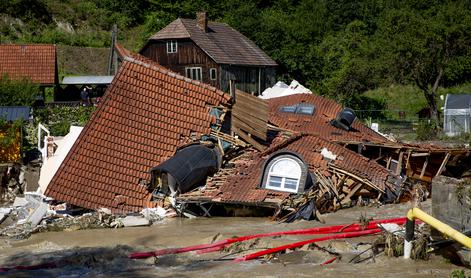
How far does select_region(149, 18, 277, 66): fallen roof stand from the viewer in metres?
44.5

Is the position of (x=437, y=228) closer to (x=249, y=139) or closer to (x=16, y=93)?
(x=249, y=139)

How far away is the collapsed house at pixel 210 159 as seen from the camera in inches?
885

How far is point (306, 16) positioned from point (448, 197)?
5379cm

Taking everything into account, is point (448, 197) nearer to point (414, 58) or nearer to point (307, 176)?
point (307, 176)

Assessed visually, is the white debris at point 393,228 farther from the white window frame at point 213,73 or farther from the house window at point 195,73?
the house window at point 195,73

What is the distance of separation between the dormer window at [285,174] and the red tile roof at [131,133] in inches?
125

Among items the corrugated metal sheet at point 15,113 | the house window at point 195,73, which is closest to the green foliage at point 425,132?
the house window at point 195,73

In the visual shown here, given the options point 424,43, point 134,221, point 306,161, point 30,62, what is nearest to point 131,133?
point 134,221

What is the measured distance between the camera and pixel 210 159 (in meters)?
23.5

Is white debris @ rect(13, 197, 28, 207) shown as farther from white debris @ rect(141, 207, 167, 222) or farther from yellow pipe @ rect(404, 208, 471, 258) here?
yellow pipe @ rect(404, 208, 471, 258)

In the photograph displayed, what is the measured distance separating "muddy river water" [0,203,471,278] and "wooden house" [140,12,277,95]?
2316 cm

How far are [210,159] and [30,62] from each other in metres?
20.4

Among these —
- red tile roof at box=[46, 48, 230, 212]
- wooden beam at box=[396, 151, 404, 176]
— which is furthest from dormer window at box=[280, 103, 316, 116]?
wooden beam at box=[396, 151, 404, 176]

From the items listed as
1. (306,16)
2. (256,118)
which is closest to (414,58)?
(256,118)
